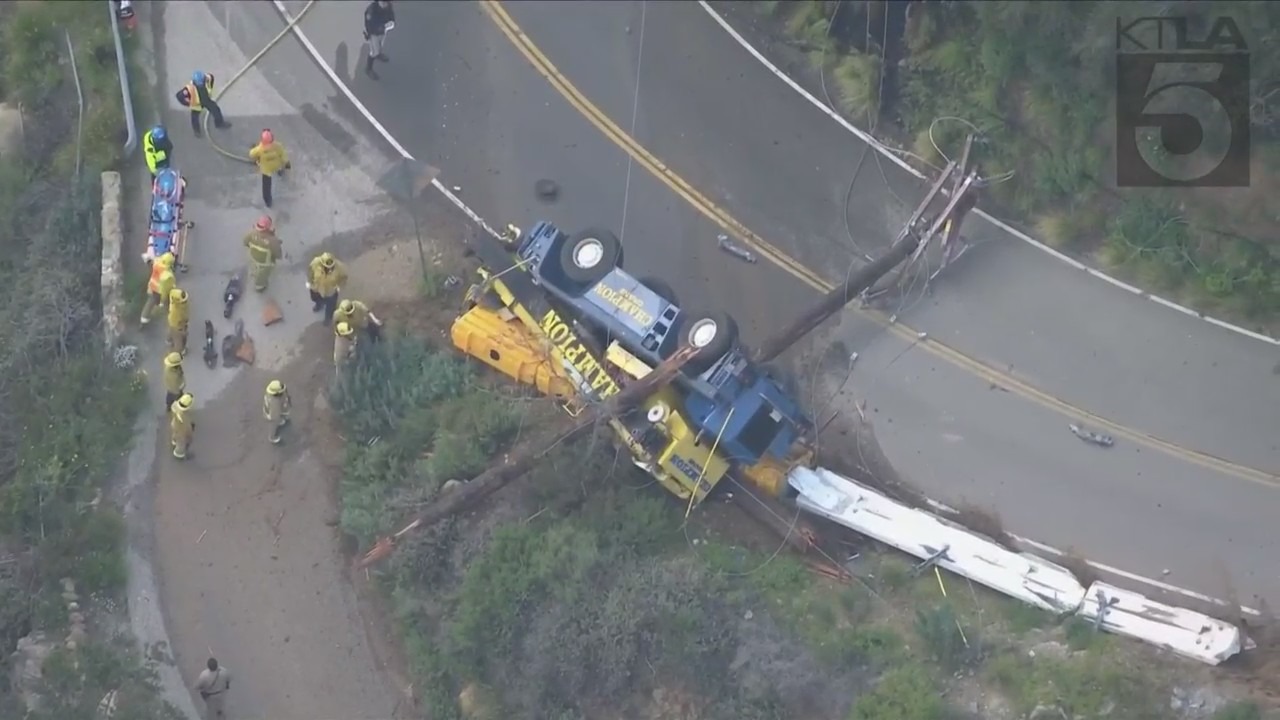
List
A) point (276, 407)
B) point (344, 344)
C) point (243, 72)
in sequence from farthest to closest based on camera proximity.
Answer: point (243, 72) → point (344, 344) → point (276, 407)

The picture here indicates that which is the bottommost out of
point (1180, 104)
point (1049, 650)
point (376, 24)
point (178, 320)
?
point (1049, 650)

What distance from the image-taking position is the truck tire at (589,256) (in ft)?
60.1

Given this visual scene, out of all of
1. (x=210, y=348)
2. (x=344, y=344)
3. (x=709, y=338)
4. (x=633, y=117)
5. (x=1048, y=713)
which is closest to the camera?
(x=1048, y=713)

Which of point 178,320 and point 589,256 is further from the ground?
point 589,256

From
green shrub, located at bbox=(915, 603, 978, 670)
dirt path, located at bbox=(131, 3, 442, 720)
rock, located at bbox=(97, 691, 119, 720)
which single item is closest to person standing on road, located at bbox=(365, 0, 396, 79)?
dirt path, located at bbox=(131, 3, 442, 720)

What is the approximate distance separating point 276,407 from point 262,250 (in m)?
2.26

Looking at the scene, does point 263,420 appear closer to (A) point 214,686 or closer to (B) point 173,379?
(B) point 173,379

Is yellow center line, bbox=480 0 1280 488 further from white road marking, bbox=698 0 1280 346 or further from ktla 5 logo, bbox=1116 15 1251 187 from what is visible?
ktla 5 logo, bbox=1116 15 1251 187

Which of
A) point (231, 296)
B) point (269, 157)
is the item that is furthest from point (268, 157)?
point (231, 296)

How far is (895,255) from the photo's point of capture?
19.4 metres

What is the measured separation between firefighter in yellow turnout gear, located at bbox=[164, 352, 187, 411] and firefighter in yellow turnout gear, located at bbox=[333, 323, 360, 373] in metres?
2.01

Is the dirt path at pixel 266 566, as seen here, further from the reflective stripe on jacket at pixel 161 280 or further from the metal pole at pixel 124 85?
the metal pole at pixel 124 85

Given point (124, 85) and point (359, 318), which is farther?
point (124, 85)

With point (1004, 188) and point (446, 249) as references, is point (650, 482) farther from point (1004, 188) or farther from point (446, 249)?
point (1004, 188)
